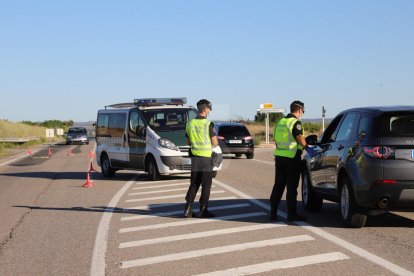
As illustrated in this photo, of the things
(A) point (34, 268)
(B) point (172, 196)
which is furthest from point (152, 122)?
(A) point (34, 268)

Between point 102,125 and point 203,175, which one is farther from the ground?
point 102,125

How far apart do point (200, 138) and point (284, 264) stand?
3846 mm

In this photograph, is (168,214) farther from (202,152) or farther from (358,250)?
(358,250)

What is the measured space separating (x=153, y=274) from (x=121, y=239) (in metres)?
2.20

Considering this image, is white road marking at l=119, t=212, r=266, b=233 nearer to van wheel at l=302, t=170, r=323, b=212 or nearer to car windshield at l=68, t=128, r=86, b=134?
van wheel at l=302, t=170, r=323, b=212

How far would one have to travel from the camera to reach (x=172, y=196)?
544 inches

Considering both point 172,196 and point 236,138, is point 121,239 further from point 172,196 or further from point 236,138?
point 236,138

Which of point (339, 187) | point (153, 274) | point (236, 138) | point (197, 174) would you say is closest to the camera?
point (153, 274)

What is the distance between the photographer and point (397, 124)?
8.55 metres

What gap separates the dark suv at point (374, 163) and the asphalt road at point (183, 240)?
43cm

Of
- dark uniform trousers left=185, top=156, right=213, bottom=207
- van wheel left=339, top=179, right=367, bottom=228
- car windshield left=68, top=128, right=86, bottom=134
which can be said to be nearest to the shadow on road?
van wheel left=339, top=179, right=367, bottom=228

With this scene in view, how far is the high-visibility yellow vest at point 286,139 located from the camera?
32.5ft

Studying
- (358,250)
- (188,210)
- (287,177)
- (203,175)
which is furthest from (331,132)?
(358,250)

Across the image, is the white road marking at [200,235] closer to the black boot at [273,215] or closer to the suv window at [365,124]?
the black boot at [273,215]
